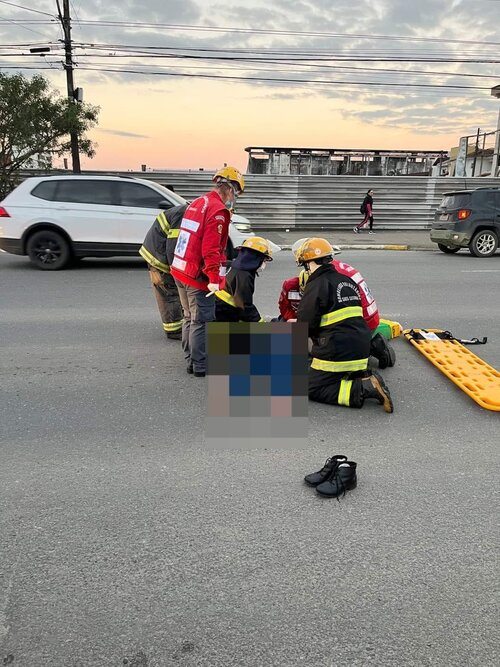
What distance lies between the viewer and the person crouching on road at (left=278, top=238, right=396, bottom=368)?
4.43 m

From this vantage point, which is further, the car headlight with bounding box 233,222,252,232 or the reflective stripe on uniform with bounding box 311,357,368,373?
the car headlight with bounding box 233,222,252,232

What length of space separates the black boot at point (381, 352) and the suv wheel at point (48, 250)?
713 cm

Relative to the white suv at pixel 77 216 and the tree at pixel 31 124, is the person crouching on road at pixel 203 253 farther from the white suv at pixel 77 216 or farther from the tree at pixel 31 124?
the tree at pixel 31 124

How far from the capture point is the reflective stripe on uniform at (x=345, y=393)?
13.2ft

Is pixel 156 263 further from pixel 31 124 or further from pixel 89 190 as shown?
pixel 31 124

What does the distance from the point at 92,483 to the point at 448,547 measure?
186 cm

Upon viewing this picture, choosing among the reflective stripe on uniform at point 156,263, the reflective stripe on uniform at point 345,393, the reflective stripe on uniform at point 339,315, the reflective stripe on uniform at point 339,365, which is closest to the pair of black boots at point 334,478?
the reflective stripe on uniform at point 345,393

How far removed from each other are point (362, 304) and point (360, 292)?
0.13 metres

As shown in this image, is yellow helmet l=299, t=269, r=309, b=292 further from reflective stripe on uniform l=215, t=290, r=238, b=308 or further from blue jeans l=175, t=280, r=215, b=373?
blue jeans l=175, t=280, r=215, b=373

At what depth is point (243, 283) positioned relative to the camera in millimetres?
4750

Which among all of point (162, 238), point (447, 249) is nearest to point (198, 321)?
point (162, 238)

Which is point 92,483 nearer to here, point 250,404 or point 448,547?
point 250,404

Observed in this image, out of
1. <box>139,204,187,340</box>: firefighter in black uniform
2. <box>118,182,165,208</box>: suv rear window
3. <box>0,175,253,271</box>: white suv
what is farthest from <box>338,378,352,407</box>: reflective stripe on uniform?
<box>118,182,165,208</box>: suv rear window

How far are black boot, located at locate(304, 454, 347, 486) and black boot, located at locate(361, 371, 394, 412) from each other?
1047 millimetres
